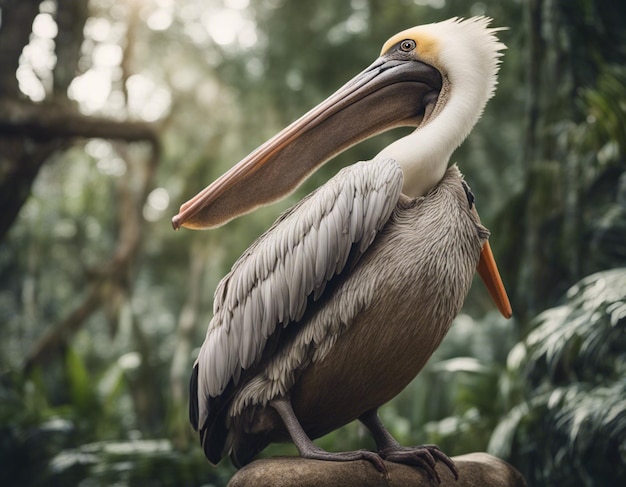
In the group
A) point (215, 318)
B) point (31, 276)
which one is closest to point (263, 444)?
point (215, 318)

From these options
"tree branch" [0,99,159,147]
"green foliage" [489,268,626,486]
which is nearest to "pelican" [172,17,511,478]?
"green foliage" [489,268,626,486]

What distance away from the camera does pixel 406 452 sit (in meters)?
2.34

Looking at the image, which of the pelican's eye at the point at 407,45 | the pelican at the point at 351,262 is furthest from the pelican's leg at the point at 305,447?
the pelican's eye at the point at 407,45

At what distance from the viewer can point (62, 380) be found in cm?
754

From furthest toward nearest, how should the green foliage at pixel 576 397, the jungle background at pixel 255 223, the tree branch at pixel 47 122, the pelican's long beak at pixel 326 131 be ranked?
the tree branch at pixel 47 122 < the jungle background at pixel 255 223 < the green foliage at pixel 576 397 < the pelican's long beak at pixel 326 131

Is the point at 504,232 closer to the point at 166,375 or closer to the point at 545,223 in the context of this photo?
the point at 545,223

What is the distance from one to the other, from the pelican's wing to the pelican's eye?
0.50 metres

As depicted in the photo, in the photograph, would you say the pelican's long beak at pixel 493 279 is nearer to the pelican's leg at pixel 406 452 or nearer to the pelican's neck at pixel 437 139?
the pelican's neck at pixel 437 139

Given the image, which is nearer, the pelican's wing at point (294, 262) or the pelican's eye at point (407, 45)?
the pelican's wing at point (294, 262)

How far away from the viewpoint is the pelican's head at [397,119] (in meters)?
2.41

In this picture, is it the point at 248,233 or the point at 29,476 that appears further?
the point at 248,233

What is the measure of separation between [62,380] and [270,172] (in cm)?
589

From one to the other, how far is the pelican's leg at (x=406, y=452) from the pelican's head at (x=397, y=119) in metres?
0.87

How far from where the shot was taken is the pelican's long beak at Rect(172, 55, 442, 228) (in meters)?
2.50
